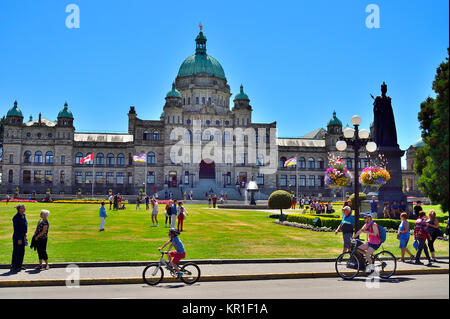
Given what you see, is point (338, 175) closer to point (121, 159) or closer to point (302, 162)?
point (302, 162)

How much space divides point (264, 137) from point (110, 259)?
76.4 metres

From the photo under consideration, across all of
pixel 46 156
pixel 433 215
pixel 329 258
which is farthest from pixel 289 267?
pixel 46 156

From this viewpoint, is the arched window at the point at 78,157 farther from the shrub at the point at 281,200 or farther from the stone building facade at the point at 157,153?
the shrub at the point at 281,200

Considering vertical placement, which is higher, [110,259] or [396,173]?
[396,173]

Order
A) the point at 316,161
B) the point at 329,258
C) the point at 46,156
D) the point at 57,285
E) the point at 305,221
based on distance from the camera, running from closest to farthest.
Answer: the point at 57,285
the point at 329,258
the point at 305,221
the point at 46,156
the point at 316,161

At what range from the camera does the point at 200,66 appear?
9862 cm

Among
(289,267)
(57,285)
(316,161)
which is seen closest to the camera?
(57,285)

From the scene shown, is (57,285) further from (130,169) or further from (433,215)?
(130,169)

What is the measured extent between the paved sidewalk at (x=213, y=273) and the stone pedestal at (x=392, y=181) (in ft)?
53.8

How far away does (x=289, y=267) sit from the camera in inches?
636

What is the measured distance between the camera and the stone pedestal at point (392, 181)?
108ft

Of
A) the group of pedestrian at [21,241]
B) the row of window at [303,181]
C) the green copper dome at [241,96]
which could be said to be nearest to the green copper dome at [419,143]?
the row of window at [303,181]

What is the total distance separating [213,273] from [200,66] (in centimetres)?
8733

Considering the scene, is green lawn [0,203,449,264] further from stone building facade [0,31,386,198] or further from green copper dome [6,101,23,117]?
green copper dome [6,101,23,117]
